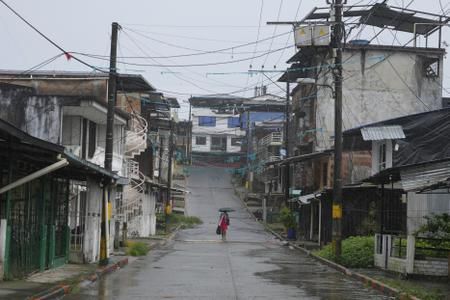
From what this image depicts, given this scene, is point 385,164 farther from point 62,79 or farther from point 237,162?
point 237,162

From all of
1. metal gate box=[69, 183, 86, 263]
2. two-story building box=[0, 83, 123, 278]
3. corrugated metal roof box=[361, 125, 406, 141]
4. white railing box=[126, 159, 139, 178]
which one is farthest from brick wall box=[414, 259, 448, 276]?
white railing box=[126, 159, 139, 178]

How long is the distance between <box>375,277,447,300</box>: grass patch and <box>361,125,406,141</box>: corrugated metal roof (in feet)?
36.8

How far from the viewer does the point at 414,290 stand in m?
16.5

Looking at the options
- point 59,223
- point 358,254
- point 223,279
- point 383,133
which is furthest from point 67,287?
point 383,133

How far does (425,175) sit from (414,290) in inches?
119

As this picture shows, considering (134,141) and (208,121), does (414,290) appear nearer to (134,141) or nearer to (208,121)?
(134,141)

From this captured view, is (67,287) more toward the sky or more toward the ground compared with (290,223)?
more toward the sky

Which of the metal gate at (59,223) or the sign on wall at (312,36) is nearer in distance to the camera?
the metal gate at (59,223)

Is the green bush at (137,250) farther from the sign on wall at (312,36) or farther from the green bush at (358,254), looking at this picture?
the sign on wall at (312,36)

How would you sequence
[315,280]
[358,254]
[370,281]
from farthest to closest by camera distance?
[358,254] → [315,280] → [370,281]

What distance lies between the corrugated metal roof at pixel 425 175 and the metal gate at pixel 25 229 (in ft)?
31.7

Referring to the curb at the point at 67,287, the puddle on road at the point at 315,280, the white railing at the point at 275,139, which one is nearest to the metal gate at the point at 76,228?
the curb at the point at 67,287

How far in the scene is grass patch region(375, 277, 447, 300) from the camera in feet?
49.2

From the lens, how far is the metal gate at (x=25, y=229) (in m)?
16.8
